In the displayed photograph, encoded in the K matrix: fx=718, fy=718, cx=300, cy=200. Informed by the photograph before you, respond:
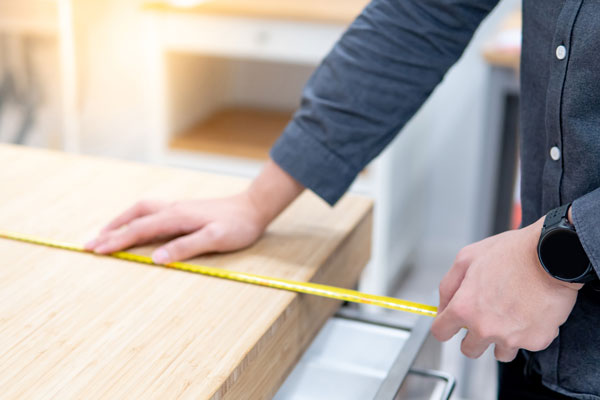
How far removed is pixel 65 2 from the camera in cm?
214

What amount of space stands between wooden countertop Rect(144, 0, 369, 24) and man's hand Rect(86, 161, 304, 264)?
1.01 m

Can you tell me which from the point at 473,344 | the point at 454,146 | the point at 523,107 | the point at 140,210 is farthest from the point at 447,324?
the point at 454,146

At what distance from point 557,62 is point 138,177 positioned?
0.56 metres

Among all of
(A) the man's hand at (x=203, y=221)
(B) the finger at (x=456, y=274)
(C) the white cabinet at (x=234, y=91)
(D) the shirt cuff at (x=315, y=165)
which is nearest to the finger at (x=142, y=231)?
(A) the man's hand at (x=203, y=221)

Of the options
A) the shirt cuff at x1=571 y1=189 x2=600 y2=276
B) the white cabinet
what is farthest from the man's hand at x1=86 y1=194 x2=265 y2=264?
the white cabinet

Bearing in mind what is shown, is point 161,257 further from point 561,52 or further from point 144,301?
point 561,52

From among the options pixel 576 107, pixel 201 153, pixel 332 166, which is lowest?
pixel 201 153

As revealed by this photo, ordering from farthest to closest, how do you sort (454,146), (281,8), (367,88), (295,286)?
(454,146) < (281,8) < (367,88) < (295,286)

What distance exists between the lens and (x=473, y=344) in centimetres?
64

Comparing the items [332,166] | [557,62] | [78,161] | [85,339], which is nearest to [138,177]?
[78,161]

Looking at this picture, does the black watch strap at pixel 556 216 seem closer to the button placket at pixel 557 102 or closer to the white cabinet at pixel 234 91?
the button placket at pixel 557 102

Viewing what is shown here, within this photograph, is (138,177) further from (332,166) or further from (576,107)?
(576,107)

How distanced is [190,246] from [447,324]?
28cm

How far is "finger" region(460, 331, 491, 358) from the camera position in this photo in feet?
2.06
